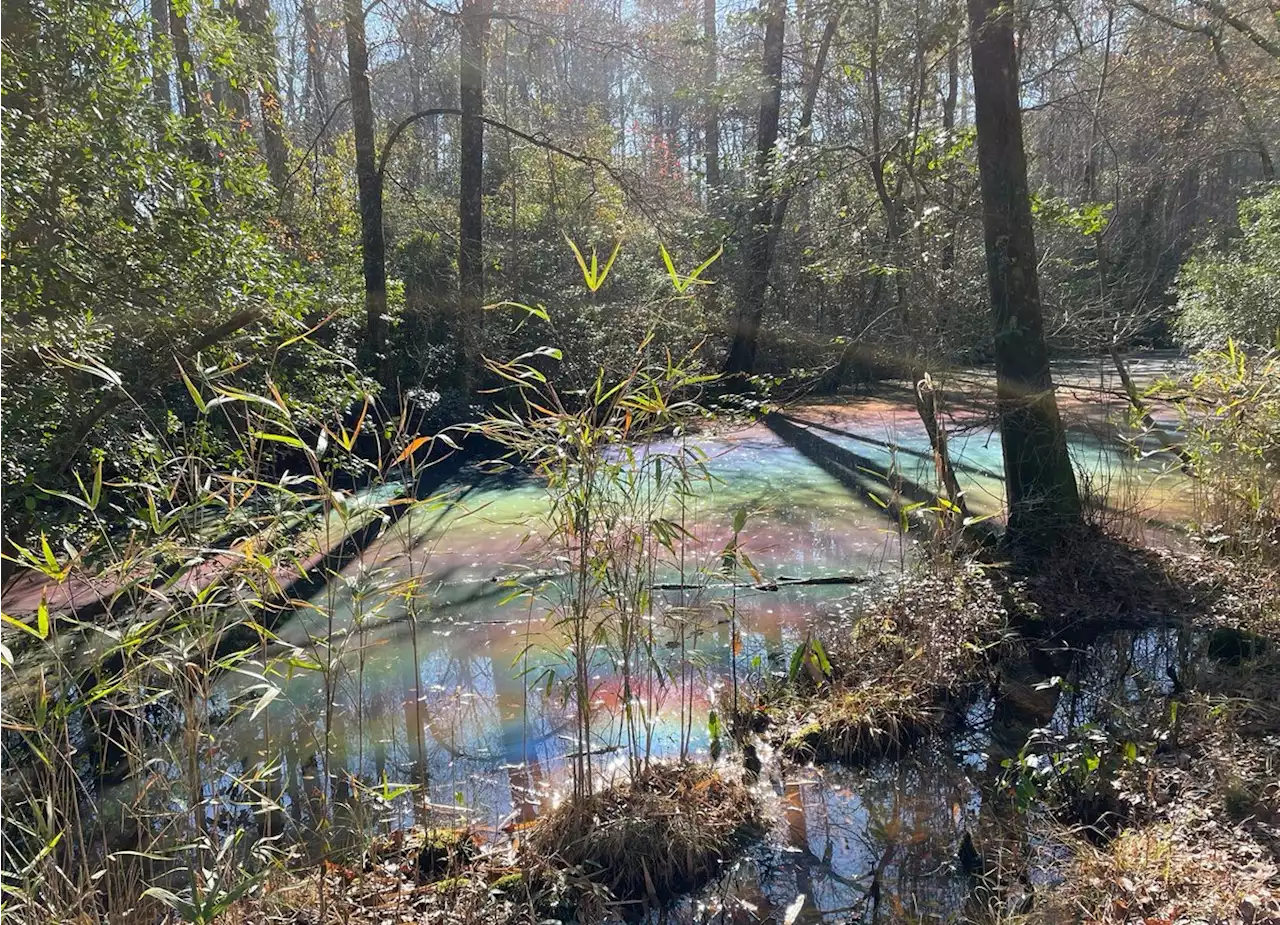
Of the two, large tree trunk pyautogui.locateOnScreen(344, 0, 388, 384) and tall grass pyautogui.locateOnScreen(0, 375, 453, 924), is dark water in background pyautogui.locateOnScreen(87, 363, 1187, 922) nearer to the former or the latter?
tall grass pyautogui.locateOnScreen(0, 375, 453, 924)

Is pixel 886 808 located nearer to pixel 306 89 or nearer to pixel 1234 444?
pixel 1234 444

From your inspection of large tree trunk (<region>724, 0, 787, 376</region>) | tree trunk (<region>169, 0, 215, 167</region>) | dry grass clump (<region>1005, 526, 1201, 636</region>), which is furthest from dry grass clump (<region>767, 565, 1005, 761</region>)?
large tree trunk (<region>724, 0, 787, 376</region>)

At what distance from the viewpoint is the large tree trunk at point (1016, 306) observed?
520 centimetres

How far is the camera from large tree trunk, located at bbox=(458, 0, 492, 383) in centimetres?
1105

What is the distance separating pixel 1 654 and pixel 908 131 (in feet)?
21.6

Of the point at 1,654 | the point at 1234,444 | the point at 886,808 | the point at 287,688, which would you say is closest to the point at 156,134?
the point at 287,688

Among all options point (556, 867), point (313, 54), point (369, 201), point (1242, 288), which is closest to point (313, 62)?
point (313, 54)

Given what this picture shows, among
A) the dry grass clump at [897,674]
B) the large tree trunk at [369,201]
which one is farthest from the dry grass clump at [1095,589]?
the large tree trunk at [369,201]

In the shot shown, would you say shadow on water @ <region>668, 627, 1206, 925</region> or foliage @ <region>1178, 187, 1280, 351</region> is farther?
foliage @ <region>1178, 187, 1280, 351</region>

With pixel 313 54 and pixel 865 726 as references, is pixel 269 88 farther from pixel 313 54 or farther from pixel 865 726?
pixel 313 54

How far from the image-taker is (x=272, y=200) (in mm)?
5863

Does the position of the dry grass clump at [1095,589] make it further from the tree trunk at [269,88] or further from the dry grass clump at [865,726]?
the tree trunk at [269,88]

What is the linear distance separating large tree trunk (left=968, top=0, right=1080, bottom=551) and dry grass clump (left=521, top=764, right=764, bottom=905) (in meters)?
3.20

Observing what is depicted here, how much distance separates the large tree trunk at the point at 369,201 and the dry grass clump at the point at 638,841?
27.7ft
